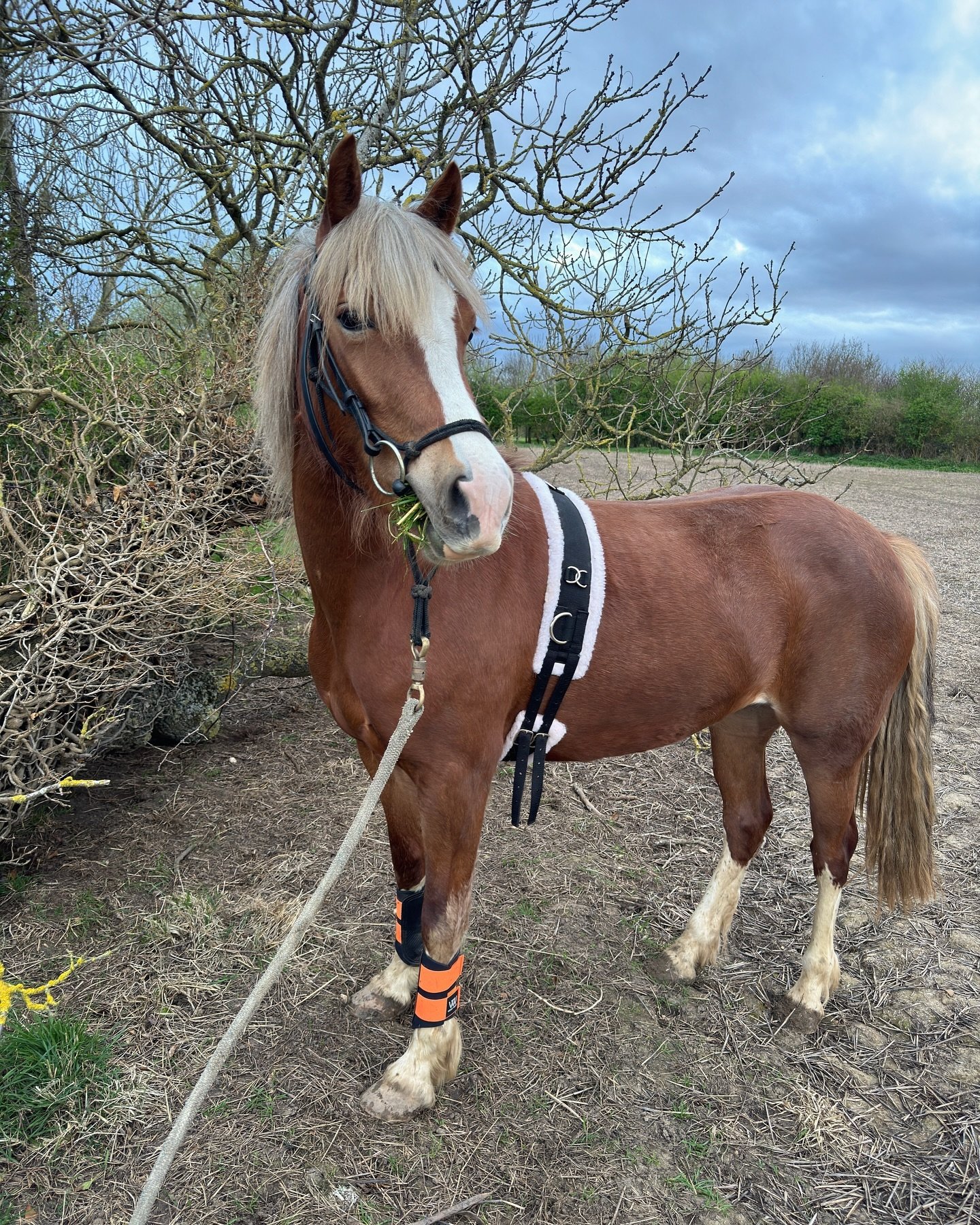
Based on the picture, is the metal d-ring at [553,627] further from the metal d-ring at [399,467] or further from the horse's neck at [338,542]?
the metal d-ring at [399,467]

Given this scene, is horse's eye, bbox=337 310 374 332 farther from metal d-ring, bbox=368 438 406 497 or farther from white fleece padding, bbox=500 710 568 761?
white fleece padding, bbox=500 710 568 761

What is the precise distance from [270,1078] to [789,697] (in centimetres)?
213

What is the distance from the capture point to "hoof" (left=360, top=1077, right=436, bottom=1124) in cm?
209

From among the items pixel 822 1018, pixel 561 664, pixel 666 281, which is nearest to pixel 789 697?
pixel 561 664

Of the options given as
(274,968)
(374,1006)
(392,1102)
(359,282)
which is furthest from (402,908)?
(359,282)

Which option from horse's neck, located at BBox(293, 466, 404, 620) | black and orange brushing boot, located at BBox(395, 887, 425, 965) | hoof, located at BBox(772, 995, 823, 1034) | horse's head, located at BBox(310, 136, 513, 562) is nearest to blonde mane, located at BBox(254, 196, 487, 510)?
horse's head, located at BBox(310, 136, 513, 562)

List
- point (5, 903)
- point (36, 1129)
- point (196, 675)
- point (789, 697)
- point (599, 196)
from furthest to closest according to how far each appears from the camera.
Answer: point (599, 196), point (196, 675), point (5, 903), point (789, 697), point (36, 1129)

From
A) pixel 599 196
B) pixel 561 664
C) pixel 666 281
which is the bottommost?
pixel 561 664

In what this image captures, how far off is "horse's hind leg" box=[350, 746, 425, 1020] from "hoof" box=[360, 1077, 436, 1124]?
1.07ft

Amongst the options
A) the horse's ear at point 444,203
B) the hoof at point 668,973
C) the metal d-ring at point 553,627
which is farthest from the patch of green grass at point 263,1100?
the horse's ear at point 444,203

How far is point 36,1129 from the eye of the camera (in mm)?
1925

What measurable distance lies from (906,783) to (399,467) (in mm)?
2471

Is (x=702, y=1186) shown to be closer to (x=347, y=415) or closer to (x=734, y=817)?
(x=734, y=817)

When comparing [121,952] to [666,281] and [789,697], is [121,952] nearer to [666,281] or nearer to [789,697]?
[789,697]
